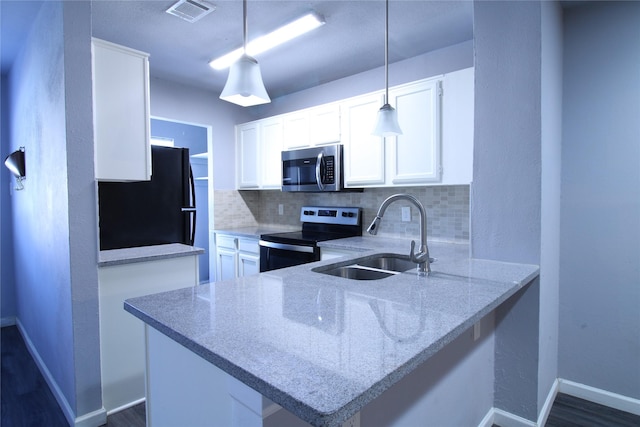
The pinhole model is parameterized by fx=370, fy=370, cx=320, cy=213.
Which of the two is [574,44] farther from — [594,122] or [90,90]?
[90,90]

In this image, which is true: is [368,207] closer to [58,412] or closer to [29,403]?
[58,412]

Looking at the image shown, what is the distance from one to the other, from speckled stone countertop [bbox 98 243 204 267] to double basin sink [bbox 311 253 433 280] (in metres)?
1.04

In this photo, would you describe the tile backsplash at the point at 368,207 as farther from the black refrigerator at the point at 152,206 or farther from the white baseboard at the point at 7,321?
the white baseboard at the point at 7,321

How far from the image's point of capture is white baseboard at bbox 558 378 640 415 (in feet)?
7.02

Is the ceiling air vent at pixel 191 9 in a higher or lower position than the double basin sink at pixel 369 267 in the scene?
higher

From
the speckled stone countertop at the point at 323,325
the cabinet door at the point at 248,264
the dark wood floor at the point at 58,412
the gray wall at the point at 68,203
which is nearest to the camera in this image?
the speckled stone countertop at the point at 323,325

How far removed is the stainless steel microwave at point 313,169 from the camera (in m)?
3.32

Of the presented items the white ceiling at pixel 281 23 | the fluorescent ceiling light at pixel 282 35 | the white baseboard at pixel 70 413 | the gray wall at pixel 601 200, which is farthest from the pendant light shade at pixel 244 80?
the gray wall at pixel 601 200

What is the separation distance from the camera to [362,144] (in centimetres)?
316

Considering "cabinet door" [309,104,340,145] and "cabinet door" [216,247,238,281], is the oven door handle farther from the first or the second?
"cabinet door" [309,104,340,145]

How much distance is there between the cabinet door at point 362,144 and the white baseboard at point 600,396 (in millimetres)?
1857

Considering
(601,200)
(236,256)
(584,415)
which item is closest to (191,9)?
(236,256)

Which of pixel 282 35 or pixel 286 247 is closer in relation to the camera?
pixel 282 35

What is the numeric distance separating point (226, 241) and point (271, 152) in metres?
1.13
